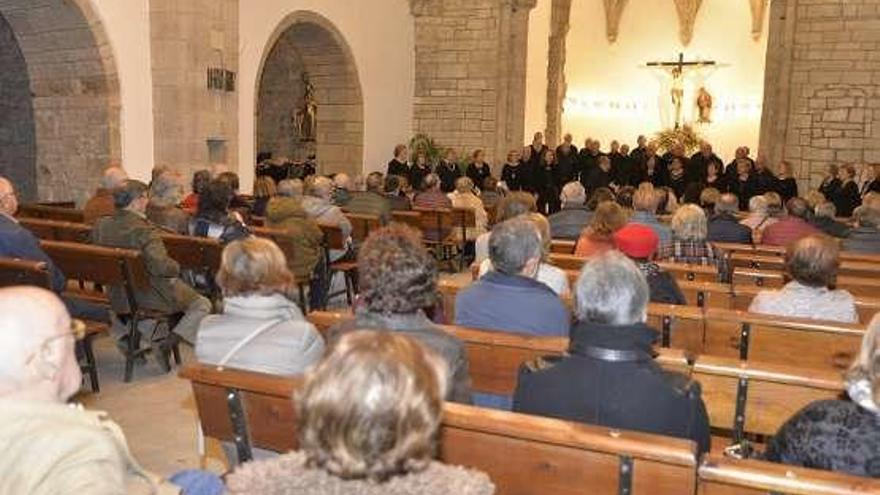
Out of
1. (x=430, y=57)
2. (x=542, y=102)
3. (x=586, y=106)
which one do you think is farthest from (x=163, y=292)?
(x=586, y=106)

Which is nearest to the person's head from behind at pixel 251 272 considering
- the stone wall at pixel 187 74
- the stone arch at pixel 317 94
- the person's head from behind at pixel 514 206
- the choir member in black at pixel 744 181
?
the person's head from behind at pixel 514 206

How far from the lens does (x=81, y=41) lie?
9.02 metres

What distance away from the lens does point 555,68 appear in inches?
633

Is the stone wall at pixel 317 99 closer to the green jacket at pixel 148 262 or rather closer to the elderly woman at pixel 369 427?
the green jacket at pixel 148 262

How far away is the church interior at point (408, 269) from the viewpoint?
1734 millimetres

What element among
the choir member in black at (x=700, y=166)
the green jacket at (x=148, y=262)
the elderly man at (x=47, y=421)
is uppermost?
the choir member in black at (x=700, y=166)

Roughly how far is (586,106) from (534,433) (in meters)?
17.1

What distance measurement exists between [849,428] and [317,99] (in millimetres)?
12238

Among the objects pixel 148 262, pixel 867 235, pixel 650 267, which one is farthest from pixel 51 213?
pixel 867 235

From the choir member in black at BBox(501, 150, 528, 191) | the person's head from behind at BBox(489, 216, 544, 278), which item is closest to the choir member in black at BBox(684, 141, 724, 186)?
the choir member in black at BBox(501, 150, 528, 191)

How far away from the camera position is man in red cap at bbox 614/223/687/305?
4273mm

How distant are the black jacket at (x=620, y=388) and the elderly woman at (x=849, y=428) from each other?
0.29m

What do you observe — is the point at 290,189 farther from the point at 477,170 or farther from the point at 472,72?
the point at 472,72

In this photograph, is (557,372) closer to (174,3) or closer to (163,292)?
(163,292)
